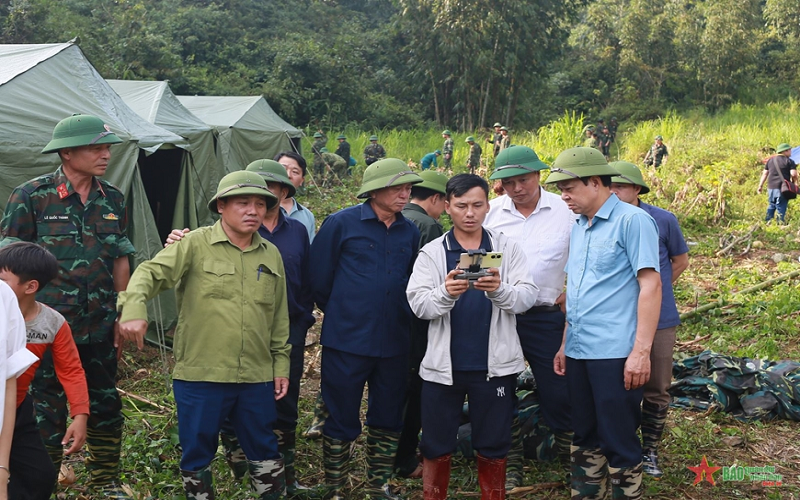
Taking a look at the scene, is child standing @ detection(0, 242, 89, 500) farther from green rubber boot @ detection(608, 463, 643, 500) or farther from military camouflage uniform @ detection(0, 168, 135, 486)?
green rubber boot @ detection(608, 463, 643, 500)

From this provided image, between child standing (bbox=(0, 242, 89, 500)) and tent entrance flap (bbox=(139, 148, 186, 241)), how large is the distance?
589 centimetres

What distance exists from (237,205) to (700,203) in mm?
11357

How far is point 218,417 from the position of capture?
10.8ft

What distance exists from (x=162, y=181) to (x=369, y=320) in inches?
234

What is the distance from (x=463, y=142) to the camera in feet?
73.3

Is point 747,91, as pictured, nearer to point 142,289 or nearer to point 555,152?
point 555,152

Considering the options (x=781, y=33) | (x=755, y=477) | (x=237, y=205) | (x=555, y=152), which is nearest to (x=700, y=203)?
(x=555, y=152)

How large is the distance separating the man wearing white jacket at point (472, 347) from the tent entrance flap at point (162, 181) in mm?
6003

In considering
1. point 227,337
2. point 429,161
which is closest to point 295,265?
point 227,337

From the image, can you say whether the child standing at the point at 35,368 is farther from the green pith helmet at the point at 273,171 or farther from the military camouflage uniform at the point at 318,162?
the military camouflage uniform at the point at 318,162

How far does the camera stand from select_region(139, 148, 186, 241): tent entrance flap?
8914 mm

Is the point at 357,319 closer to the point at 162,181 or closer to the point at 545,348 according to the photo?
the point at 545,348

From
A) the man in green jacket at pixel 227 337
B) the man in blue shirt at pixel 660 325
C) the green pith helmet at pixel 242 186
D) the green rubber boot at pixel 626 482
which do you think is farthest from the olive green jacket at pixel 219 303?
the man in blue shirt at pixel 660 325

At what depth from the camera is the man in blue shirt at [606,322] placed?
3326mm
